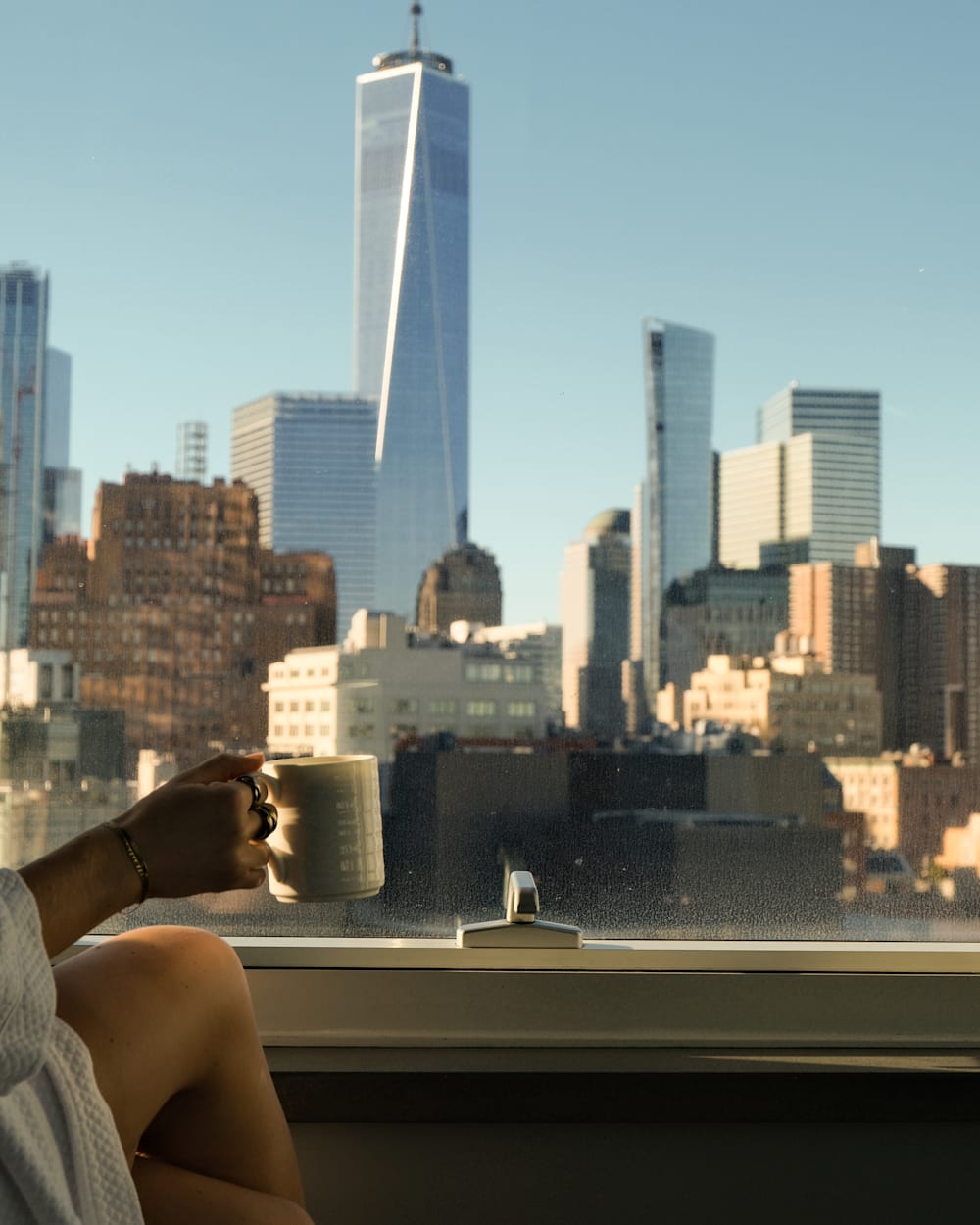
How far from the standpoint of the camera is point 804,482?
1.34m

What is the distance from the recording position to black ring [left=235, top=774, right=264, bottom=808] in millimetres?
816

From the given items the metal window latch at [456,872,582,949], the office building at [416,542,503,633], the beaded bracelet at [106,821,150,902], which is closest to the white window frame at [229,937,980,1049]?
the metal window latch at [456,872,582,949]

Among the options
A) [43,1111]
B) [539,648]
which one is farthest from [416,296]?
[43,1111]

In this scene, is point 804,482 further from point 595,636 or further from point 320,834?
point 320,834

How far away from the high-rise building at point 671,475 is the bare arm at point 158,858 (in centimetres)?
64

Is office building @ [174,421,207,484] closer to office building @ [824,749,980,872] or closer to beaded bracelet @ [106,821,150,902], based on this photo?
beaded bracelet @ [106,821,150,902]

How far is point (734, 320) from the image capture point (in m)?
1.40

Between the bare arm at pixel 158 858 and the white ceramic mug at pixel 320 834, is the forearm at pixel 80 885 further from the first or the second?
the white ceramic mug at pixel 320 834

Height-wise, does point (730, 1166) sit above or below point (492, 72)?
below

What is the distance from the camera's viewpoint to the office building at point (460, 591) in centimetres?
130

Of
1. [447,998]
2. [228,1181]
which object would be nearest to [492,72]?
[447,998]

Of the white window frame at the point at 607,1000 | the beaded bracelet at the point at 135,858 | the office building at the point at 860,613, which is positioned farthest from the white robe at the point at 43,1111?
the office building at the point at 860,613

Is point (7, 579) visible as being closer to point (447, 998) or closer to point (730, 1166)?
point (447, 998)

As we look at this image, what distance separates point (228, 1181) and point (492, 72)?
48.9 inches
